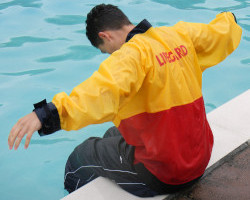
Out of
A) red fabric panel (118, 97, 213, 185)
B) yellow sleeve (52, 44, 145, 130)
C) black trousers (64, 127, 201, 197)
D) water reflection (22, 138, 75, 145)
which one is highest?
yellow sleeve (52, 44, 145, 130)

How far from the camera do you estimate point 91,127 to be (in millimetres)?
4832

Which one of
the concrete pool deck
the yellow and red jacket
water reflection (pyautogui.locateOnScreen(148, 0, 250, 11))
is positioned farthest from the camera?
water reflection (pyautogui.locateOnScreen(148, 0, 250, 11))

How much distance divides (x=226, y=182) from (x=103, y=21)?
130 centimetres

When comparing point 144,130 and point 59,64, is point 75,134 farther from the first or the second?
point 144,130

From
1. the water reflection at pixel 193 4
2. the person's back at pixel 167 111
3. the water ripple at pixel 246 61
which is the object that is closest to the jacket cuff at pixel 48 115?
the person's back at pixel 167 111

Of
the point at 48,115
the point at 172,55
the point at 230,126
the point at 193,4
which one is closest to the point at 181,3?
the point at 193,4

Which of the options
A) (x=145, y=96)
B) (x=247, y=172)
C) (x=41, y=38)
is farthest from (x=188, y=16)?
(x=145, y=96)

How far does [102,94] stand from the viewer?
185 centimetres

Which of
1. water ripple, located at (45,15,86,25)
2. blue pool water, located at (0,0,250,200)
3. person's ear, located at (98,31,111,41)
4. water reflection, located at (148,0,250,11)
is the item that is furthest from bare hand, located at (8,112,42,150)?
water reflection, located at (148,0,250,11)

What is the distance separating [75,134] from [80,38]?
239cm

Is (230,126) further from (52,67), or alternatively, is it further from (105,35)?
(52,67)

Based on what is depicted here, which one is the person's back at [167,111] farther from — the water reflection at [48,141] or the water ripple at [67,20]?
the water ripple at [67,20]

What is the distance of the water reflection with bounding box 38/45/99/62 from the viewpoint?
6057 mm

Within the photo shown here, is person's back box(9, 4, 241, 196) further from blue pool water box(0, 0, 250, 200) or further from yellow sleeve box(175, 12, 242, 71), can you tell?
blue pool water box(0, 0, 250, 200)
